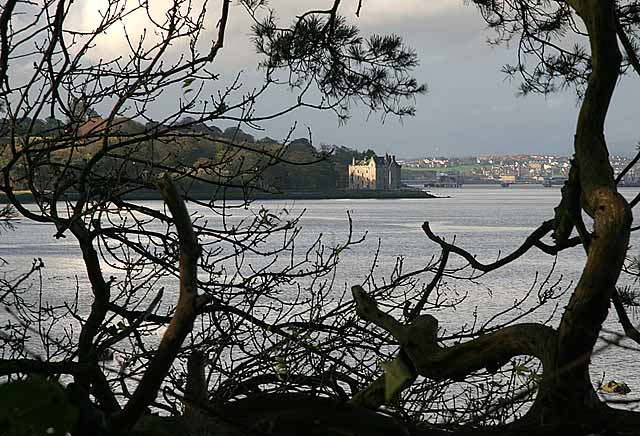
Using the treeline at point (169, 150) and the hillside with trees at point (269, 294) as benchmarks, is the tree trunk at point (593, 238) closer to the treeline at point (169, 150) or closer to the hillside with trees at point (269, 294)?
the hillside with trees at point (269, 294)

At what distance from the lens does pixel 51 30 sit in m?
2.48

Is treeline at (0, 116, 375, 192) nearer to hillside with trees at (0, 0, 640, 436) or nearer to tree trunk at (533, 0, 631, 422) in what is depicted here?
hillside with trees at (0, 0, 640, 436)

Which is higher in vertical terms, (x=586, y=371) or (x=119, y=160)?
(x=119, y=160)

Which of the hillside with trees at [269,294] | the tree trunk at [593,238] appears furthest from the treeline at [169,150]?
the tree trunk at [593,238]

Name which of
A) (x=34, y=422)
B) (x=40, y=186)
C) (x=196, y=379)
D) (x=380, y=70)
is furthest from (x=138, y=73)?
(x=34, y=422)

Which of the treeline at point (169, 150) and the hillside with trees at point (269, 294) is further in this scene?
the treeline at point (169, 150)

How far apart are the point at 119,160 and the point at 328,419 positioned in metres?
2.55

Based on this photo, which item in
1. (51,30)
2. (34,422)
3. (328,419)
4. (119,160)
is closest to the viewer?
(34,422)

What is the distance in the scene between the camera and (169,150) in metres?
3.46

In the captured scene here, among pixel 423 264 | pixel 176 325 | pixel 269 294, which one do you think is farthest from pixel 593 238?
pixel 423 264

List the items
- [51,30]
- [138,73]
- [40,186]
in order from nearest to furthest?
1. [51,30]
2. [138,73]
3. [40,186]

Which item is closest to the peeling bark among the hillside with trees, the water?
the hillside with trees

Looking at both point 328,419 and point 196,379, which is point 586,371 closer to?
point 328,419

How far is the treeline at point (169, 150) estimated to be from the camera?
2938mm
